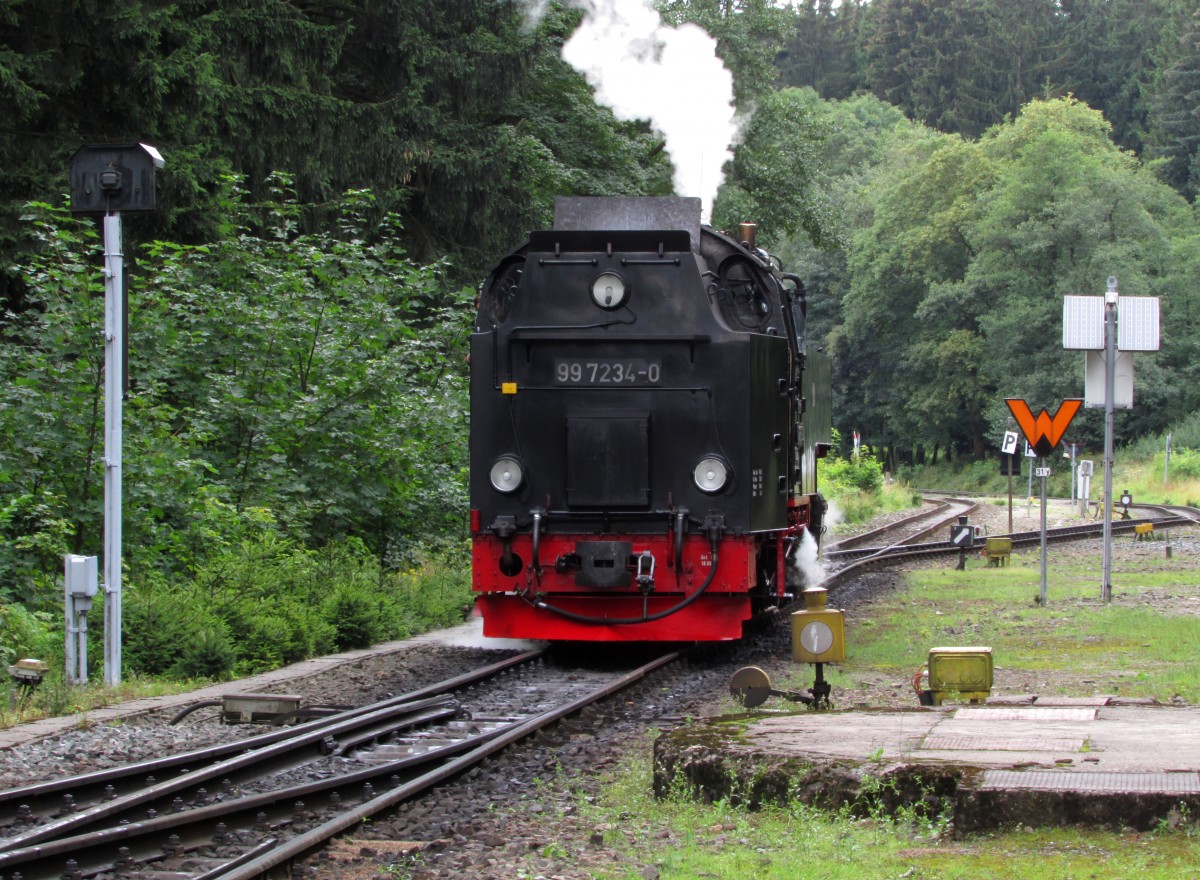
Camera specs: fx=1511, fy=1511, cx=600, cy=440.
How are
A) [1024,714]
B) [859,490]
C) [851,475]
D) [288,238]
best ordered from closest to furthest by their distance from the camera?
[1024,714] < [288,238] < [859,490] < [851,475]

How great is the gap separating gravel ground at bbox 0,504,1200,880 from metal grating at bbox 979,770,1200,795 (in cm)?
151

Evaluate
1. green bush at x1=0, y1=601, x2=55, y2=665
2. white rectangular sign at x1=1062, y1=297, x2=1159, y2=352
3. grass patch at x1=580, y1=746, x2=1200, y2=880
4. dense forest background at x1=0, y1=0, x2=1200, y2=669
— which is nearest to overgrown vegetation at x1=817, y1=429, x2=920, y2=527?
dense forest background at x1=0, y1=0, x2=1200, y2=669

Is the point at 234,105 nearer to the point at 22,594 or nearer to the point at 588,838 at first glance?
the point at 22,594

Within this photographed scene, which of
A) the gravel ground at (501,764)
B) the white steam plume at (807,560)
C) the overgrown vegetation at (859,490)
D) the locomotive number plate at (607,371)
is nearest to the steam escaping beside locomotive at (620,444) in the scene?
the locomotive number plate at (607,371)

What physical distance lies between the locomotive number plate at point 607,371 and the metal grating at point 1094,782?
5909mm

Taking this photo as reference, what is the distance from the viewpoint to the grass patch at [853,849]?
572 centimetres

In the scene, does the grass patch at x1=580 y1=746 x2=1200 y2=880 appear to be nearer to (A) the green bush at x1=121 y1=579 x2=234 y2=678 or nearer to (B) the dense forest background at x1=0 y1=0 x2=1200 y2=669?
(A) the green bush at x1=121 y1=579 x2=234 y2=678

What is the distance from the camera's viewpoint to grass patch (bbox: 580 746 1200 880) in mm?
5719

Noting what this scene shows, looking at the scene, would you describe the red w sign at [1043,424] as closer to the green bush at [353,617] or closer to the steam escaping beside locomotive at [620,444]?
the steam escaping beside locomotive at [620,444]

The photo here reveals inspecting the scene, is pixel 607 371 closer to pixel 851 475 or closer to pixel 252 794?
pixel 252 794

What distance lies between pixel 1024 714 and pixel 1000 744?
113 centimetres

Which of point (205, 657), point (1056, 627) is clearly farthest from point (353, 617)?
point (1056, 627)

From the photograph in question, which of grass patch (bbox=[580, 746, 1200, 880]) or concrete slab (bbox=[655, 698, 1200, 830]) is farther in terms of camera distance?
concrete slab (bbox=[655, 698, 1200, 830])

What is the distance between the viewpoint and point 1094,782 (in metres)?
6.39
